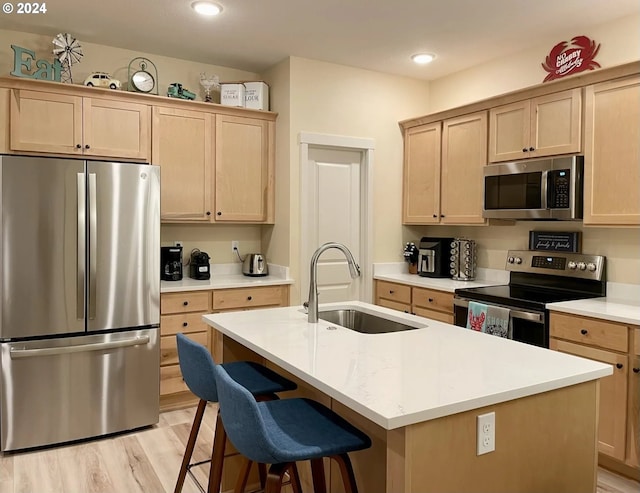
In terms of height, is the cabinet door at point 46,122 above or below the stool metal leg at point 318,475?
above

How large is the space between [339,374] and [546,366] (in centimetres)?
69

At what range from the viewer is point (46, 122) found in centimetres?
336

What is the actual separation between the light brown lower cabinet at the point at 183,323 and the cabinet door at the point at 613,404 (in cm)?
231

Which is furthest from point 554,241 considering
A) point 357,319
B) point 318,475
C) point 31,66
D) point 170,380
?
point 31,66

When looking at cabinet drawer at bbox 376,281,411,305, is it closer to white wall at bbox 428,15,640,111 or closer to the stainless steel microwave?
the stainless steel microwave

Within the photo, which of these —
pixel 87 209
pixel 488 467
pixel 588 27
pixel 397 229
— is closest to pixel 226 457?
pixel 488 467

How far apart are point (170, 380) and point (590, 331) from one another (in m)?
2.69

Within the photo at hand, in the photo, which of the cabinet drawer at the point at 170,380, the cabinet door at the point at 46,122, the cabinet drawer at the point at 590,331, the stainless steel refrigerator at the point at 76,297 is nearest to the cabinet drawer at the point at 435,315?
the cabinet drawer at the point at 590,331

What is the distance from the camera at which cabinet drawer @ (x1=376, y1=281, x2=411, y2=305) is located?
4.14 metres

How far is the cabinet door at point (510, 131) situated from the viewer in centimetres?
350

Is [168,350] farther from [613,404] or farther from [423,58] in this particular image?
[423,58]

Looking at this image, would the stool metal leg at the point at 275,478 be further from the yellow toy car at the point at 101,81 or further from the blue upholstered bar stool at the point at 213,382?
the yellow toy car at the point at 101,81

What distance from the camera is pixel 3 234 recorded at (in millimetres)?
2889

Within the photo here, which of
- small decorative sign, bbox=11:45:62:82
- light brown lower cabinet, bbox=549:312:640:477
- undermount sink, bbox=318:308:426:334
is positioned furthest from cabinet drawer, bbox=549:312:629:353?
small decorative sign, bbox=11:45:62:82
